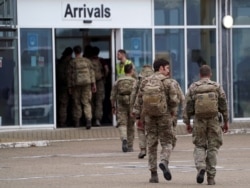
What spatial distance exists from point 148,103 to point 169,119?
0.44 meters

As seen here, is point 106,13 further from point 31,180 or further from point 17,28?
point 31,180

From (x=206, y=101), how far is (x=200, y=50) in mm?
12772

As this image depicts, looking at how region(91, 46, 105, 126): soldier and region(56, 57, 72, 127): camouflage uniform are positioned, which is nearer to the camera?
region(56, 57, 72, 127): camouflage uniform

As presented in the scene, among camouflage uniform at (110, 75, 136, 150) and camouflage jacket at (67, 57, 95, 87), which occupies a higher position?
camouflage jacket at (67, 57, 95, 87)

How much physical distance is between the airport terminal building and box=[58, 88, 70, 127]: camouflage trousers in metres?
0.50

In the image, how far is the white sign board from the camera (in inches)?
983

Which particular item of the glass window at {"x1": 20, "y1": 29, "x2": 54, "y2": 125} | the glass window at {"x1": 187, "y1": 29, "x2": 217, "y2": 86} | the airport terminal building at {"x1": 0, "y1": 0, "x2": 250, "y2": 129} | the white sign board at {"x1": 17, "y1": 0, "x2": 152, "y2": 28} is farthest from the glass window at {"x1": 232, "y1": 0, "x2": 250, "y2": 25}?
the glass window at {"x1": 20, "y1": 29, "x2": 54, "y2": 125}

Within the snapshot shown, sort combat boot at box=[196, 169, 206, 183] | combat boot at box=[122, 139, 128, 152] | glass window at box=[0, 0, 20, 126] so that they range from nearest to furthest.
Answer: combat boot at box=[196, 169, 206, 183] < combat boot at box=[122, 139, 128, 152] < glass window at box=[0, 0, 20, 126]

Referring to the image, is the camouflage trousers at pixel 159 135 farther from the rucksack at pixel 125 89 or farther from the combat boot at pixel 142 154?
the rucksack at pixel 125 89

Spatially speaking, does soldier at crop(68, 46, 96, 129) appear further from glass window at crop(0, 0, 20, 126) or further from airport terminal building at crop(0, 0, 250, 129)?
glass window at crop(0, 0, 20, 126)

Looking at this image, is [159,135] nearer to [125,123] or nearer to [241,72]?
[125,123]

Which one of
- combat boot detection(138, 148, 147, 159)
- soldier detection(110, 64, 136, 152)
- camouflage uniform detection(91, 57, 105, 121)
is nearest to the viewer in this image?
combat boot detection(138, 148, 147, 159)

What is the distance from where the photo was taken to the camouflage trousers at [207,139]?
14.4m

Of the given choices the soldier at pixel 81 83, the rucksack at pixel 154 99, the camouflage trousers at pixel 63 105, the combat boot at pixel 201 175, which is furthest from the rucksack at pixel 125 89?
the camouflage trousers at pixel 63 105
